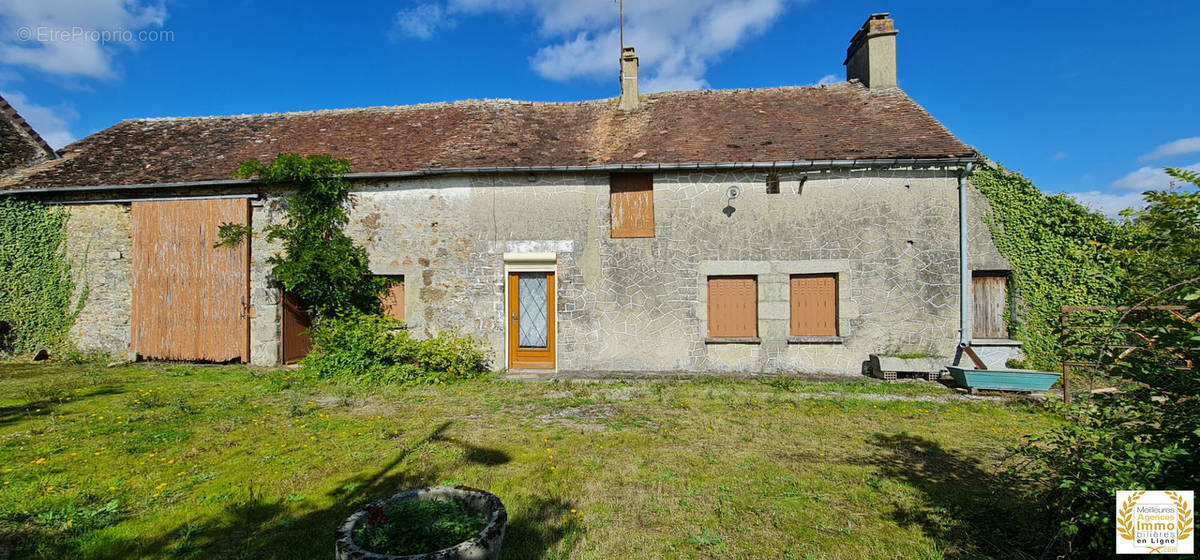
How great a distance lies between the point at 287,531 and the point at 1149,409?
5.18m

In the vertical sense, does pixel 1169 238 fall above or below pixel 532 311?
above

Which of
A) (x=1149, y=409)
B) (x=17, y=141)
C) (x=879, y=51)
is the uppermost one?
(x=879, y=51)

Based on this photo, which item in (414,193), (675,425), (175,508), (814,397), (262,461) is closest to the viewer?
(175,508)

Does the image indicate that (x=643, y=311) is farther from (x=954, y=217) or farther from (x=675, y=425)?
(x=954, y=217)

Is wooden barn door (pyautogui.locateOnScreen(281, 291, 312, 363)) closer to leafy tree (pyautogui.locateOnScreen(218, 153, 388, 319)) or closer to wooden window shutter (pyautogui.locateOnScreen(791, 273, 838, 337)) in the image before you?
leafy tree (pyautogui.locateOnScreen(218, 153, 388, 319))

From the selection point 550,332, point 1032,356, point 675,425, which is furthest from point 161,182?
point 1032,356

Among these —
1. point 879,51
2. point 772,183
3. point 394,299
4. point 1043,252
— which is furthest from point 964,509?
point 879,51

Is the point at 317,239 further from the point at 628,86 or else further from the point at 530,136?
the point at 628,86

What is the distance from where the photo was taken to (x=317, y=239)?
31.5ft

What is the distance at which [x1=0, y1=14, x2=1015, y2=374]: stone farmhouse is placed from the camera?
923cm

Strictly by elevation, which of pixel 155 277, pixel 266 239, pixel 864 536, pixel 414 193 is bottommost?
pixel 864 536

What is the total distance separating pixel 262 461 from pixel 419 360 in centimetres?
443

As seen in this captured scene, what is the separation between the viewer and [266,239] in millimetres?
9570

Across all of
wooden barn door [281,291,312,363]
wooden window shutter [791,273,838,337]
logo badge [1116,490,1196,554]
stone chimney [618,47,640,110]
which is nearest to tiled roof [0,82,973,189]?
stone chimney [618,47,640,110]
